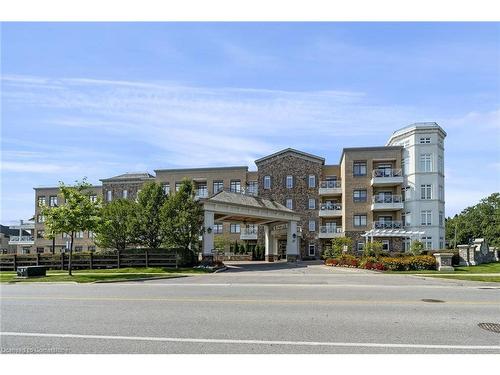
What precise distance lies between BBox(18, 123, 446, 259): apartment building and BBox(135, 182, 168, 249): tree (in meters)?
13.8

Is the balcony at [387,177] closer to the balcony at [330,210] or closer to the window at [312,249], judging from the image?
the balcony at [330,210]

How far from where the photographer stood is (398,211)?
5075 cm

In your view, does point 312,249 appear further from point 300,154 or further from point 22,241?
point 22,241

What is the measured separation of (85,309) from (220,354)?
234 inches

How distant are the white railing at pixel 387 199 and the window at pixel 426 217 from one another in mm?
2852

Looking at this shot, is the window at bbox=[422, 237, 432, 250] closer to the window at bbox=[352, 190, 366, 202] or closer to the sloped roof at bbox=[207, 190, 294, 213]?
the window at bbox=[352, 190, 366, 202]

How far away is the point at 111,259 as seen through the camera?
3161 centimetres

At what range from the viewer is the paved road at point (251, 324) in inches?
282

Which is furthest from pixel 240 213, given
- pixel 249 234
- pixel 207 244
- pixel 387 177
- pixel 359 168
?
pixel 387 177

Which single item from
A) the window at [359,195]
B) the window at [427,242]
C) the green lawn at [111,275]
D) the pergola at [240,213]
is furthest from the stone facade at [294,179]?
the green lawn at [111,275]

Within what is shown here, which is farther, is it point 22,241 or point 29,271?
point 22,241

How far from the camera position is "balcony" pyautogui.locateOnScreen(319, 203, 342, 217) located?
53.7m

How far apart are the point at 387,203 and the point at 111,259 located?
32.2m

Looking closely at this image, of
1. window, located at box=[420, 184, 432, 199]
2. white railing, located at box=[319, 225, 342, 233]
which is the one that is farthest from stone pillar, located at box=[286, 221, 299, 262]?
window, located at box=[420, 184, 432, 199]
